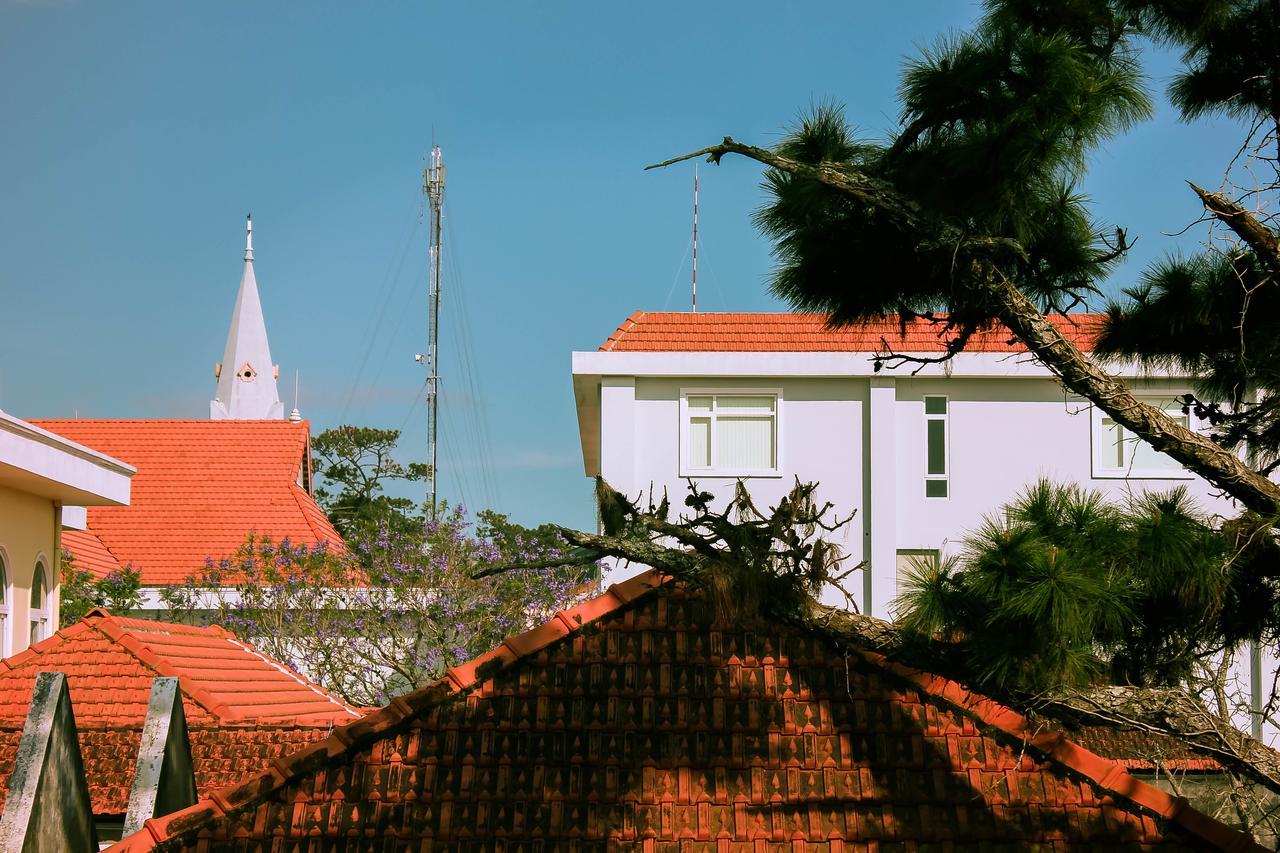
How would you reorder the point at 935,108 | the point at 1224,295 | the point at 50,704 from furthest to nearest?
the point at 50,704
the point at 1224,295
the point at 935,108

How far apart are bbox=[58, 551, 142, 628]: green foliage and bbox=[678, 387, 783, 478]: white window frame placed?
966 cm

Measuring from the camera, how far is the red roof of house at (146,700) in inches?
472

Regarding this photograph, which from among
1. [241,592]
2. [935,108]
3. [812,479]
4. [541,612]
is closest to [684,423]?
[812,479]

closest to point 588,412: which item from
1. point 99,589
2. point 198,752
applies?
point 99,589

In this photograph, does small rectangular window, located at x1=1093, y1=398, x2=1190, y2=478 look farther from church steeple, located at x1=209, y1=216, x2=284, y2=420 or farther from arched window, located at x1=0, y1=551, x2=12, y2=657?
church steeple, located at x1=209, y1=216, x2=284, y2=420

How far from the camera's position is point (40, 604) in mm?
15320

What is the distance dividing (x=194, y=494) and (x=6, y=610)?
1785 cm

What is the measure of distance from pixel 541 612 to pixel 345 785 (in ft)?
55.3

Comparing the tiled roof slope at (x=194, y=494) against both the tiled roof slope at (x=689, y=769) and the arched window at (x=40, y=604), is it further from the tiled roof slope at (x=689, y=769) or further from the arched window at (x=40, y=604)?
the tiled roof slope at (x=689, y=769)

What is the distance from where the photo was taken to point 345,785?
7.52 meters

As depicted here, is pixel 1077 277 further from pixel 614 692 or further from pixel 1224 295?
pixel 614 692

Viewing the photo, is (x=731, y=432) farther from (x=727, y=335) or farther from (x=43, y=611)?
(x=43, y=611)

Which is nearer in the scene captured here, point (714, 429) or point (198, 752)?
point (198, 752)

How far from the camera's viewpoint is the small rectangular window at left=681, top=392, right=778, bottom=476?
79.6ft
